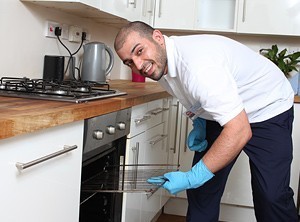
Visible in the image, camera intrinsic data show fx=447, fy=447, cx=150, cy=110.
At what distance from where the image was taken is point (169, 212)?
2918 millimetres

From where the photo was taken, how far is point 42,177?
3.74 feet

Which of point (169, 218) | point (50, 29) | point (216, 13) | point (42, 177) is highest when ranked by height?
point (216, 13)

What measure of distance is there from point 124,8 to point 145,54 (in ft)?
3.48

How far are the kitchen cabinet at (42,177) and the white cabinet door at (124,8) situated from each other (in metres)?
0.93

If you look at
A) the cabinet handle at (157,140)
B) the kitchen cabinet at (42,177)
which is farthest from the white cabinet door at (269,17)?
the kitchen cabinet at (42,177)

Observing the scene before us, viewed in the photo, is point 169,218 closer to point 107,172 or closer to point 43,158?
point 107,172

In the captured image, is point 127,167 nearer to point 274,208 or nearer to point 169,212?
point 274,208

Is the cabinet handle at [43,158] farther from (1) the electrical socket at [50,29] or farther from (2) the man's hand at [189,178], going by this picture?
(1) the electrical socket at [50,29]

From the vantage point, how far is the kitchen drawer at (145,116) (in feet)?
6.12

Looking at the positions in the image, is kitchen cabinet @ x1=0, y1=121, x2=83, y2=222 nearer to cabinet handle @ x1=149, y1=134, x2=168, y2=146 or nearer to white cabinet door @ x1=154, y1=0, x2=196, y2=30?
cabinet handle @ x1=149, y1=134, x2=168, y2=146

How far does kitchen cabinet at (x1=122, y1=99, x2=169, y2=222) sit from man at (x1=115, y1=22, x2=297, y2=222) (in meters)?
0.24

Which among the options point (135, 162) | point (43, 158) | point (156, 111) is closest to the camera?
point (43, 158)

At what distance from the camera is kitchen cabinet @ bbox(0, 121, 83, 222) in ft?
→ 3.25

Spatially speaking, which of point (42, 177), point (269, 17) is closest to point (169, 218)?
point (269, 17)
